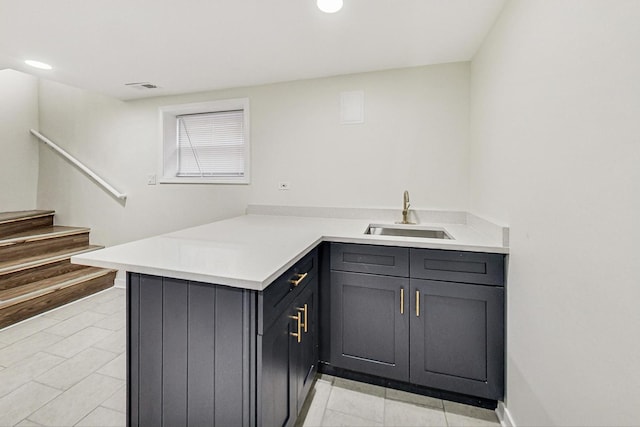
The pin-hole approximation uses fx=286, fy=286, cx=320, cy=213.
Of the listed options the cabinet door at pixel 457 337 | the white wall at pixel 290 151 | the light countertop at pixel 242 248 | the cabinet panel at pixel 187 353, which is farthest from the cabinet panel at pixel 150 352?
the white wall at pixel 290 151

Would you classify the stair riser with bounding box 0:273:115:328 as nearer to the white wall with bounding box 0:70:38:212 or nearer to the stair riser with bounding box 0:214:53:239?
the stair riser with bounding box 0:214:53:239

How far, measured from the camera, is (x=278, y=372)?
1159 mm

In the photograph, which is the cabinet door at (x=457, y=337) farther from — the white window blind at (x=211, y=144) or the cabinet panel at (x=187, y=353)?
the white window blind at (x=211, y=144)

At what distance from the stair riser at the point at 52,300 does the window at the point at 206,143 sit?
1341mm

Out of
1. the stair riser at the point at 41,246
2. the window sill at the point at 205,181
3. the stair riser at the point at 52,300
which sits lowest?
the stair riser at the point at 52,300

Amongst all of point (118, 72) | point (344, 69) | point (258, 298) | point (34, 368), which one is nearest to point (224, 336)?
point (258, 298)

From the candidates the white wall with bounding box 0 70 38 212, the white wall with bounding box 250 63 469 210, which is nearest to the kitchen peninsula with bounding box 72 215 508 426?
the white wall with bounding box 250 63 469 210

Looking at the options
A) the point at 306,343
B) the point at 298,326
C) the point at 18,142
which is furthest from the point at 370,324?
the point at 18,142

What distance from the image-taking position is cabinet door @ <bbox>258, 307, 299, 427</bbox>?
1.04 metres

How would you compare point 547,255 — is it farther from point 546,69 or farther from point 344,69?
point 344,69

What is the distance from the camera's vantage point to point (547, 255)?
106cm

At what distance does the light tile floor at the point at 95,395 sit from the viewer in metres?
1.47

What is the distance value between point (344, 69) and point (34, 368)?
3.01 m

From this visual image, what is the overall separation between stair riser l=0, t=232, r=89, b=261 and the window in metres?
1.29
